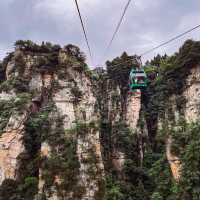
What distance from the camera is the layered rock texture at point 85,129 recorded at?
15828 millimetres

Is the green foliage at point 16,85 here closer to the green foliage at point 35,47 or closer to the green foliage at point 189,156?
the green foliage at point 35,47

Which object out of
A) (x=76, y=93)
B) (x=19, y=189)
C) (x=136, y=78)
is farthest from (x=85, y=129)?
(x=136, y=78)

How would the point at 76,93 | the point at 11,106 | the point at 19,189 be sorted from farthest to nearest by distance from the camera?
the point at 76,93
the point at 11,106
the point at 19,189

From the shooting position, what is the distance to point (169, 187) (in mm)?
16891

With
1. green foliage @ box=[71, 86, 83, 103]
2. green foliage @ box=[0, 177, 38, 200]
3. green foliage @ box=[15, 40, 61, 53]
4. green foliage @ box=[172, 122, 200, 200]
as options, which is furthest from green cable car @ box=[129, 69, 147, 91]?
green foliage @ box=[0, 177, 38, 200]

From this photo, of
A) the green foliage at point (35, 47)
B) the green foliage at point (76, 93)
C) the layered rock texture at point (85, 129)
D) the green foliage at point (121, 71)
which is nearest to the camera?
the layered rock texture at point (85, 129)

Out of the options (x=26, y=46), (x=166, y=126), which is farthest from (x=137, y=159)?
(x=26, y=46)

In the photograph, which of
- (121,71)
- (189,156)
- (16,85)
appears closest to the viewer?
(189,156)

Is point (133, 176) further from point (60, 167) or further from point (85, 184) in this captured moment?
point (60, 167)

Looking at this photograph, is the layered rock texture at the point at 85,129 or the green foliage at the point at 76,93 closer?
the layered rock texture at the point at 85,129

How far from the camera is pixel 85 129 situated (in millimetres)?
18297

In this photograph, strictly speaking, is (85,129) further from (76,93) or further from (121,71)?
(121,71)

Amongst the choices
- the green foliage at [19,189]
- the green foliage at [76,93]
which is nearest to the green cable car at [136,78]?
the green foliage at [76,93]

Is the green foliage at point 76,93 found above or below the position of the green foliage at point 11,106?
above
